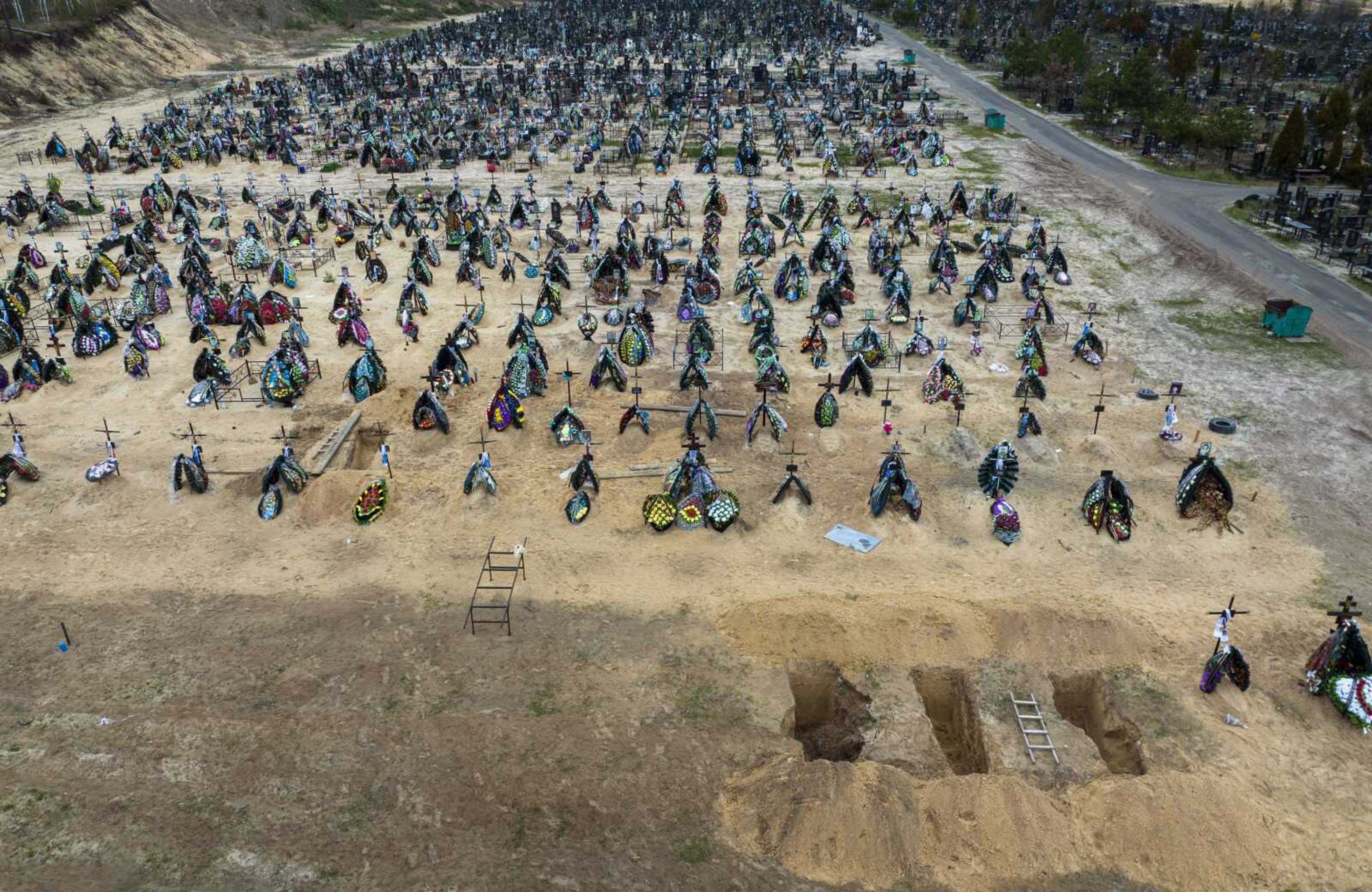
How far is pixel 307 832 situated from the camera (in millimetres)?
17656

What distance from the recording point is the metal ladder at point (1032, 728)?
19.8 metres

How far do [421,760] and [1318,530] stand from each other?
26549mm

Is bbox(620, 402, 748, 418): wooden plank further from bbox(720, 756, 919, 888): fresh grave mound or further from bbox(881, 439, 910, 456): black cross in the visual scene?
bbox(720, 756, 919, 888): fresh grave mound

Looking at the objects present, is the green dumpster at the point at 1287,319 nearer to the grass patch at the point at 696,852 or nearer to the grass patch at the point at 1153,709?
the grass patch at the point at 1153,709

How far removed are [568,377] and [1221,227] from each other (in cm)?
4421

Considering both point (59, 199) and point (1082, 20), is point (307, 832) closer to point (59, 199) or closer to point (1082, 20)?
point (59, 199)

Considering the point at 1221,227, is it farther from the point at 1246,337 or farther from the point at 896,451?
the point at 896,451

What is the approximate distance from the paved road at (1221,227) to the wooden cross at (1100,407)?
40.3ft

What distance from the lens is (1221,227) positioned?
55.5m

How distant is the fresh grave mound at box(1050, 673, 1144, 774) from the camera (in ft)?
66.6

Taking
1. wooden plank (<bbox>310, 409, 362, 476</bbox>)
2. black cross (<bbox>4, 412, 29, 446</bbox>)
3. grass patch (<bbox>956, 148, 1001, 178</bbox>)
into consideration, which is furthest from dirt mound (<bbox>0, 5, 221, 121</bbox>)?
grass patch (<bbox>956, 148, 1001, 178</bbox>)

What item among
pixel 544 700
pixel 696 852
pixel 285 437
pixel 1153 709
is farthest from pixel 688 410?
pixel 696 852

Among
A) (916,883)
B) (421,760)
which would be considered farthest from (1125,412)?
(421,760)

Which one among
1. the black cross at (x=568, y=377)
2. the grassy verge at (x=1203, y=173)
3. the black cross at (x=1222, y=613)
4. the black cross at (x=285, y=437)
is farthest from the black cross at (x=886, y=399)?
the grassy verge at (x=1203, y=173)
